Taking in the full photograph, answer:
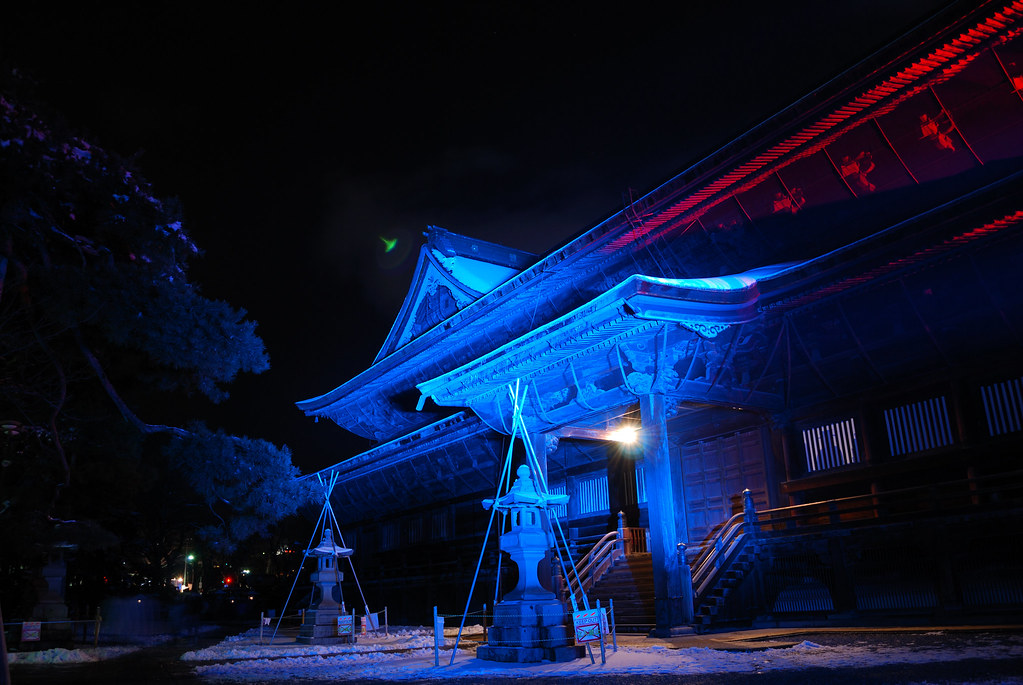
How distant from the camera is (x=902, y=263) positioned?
11.9m

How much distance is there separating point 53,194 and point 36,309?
2333mm

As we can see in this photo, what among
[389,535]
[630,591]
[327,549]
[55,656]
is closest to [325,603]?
[327,549]

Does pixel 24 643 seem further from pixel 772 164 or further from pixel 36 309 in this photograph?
pixel 772 164

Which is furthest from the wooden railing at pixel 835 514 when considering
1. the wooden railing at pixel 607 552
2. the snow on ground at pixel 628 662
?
the wooden railing at pixel 607 552

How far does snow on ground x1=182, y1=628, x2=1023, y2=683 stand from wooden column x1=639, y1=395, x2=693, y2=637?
777 mm

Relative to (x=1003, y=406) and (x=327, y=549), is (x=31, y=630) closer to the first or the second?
(x=327, y=549)

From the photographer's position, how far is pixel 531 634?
9781 mm

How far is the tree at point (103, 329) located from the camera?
1163cm

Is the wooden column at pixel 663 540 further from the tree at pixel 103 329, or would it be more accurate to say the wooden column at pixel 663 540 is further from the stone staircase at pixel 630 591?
the tree at pixel 103 329

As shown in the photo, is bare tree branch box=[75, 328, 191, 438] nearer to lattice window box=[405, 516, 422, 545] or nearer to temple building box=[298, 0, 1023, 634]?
temple building box=[298, 0, 1023, 634]

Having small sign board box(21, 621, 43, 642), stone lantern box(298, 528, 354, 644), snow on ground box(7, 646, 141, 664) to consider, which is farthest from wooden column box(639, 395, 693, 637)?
small sign board box(21, 621, 43, 642)

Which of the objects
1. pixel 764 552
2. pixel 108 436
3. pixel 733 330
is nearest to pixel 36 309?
pixel 108 436

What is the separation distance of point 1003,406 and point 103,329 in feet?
49.5

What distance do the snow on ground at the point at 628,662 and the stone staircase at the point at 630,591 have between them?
2474mm
